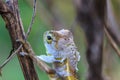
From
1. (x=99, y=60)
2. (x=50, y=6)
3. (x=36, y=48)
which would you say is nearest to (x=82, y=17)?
(x=99, y=60)

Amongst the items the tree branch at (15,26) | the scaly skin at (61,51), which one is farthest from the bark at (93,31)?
the tree branch at (15,26)

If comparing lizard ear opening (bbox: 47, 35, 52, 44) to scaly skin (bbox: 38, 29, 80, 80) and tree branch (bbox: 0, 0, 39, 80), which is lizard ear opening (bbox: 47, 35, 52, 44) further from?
tree branch (bbox: 0, 0, 39, 80)

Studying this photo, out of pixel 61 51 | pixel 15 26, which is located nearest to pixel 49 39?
pixel 61 51

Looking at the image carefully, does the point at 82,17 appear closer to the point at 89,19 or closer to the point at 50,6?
the point at 89,19

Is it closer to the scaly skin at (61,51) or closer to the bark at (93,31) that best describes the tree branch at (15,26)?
the scaly skin at (61,51)

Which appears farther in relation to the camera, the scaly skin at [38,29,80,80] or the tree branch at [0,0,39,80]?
the scaly skin at [38,29,80,80]

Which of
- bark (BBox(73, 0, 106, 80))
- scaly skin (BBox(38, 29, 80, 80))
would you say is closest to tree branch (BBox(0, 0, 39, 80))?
scaly skin (BBox(38, 29, 80, 80))

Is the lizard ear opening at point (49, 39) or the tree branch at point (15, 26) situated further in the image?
the lizard ear opening at point (49, 39)

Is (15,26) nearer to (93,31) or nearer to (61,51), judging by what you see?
(61,51)

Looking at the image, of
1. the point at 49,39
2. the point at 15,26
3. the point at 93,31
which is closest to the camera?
the point at 15,26

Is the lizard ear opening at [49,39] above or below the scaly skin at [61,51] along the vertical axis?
above

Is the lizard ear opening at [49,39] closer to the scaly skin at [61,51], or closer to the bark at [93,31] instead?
the scaly skin at [61,51]
